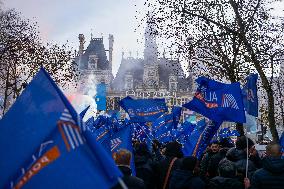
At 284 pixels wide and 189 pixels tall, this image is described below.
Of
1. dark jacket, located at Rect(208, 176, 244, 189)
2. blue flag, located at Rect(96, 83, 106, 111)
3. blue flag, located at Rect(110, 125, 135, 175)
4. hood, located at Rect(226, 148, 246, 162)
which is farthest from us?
blue flag, located at Rect(96, 83, 106, 111)

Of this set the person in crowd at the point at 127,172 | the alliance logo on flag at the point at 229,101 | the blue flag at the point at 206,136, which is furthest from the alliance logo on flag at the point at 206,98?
the person in crowd at the point at 127,172

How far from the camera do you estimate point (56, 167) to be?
9.37 feet

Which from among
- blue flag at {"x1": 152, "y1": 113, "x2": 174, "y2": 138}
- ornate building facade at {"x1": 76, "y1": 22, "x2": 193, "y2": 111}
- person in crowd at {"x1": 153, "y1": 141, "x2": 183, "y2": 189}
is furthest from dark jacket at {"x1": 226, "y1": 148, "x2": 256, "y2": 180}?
ornate building facade at {"x1": 76, "y1": 22, "x2": 193, "y2": 111}

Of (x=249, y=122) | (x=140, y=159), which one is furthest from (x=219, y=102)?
(x=140, y=159)

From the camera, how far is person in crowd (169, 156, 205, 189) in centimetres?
575

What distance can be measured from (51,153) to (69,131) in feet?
0.61

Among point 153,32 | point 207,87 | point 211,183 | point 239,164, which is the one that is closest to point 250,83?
point 207,87

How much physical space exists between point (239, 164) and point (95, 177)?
450cm

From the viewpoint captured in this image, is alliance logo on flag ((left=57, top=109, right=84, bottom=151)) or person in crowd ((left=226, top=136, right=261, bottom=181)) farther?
person in crowd ((left=226, top=136, right=261, bottom=181))

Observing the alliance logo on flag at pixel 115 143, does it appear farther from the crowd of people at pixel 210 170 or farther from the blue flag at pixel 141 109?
the blue flag at pixel 141 109

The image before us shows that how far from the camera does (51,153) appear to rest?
289 centimetres

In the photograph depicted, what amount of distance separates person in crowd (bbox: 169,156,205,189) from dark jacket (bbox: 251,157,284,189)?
2.73 ft

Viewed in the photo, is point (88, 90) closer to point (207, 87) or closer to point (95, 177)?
point (207, 87)

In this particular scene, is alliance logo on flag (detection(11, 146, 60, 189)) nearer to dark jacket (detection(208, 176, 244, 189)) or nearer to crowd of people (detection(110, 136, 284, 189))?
crowd of people (detection(110, 136, 284, 189))
